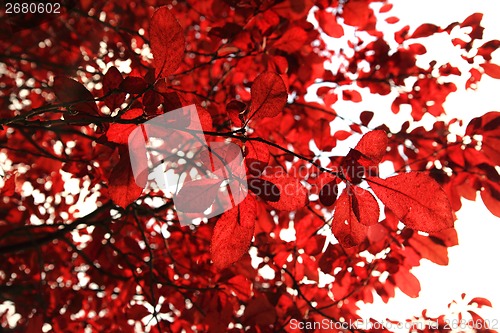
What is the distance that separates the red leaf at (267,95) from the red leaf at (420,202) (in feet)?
0.80

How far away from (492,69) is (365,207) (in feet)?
4.14

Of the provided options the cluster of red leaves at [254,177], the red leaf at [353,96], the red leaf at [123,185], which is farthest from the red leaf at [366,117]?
the red leaf at [123,185]

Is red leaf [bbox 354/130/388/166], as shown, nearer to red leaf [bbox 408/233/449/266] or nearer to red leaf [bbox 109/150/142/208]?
red leaf [bbox 109/150/142/208]

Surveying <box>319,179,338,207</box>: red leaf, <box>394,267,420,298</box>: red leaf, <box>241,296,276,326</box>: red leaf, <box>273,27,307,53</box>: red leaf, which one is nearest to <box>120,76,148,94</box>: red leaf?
<box>319,179,338,207</box>: red leaf

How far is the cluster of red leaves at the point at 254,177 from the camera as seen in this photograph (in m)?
0.75

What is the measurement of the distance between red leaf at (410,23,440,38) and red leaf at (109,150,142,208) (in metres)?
1.72

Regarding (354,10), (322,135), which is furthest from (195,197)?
(354,10)

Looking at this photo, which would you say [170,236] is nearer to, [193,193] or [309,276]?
[309,276]

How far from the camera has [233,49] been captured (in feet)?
5.34

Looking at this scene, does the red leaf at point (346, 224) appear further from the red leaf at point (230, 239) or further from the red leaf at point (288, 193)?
the red leaf at point (230, 239)

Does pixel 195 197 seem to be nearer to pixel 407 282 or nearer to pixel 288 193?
pixel 288 193

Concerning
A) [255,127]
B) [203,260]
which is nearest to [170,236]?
[203,260]

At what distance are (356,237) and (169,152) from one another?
51cm

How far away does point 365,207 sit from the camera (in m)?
0.78
